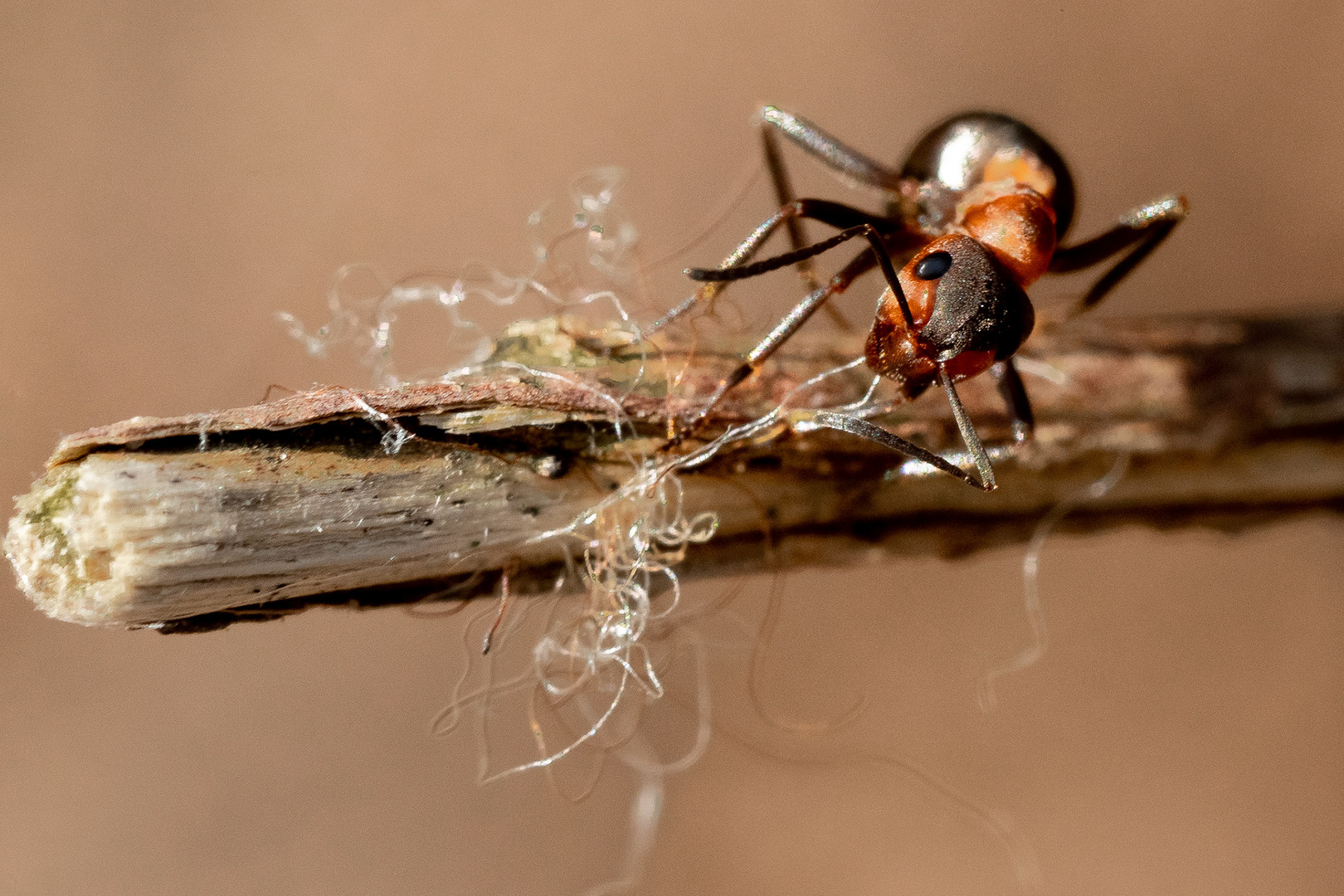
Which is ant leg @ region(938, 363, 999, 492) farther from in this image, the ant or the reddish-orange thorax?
the reddish-orange thorax

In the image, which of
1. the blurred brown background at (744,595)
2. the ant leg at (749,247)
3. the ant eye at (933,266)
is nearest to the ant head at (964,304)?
the ant eye at (933,266)

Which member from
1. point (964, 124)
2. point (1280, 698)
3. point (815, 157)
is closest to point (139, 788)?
point (815, 157)

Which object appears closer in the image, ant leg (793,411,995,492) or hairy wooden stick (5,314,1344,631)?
hairy wooden stick (5,314,1344,631)

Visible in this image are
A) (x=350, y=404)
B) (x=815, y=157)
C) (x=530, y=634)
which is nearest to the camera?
(x=350, y=404)

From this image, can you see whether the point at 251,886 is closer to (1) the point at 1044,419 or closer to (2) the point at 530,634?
(2) the point at 530,634

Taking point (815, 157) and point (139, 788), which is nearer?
point (815, 157)

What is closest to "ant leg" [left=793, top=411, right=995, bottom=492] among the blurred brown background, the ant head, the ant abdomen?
the ant head

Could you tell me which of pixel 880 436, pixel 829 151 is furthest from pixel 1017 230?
pixel 880 436

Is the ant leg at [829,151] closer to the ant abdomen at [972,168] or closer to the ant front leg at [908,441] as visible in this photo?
the ant abdomen at [972,168]
